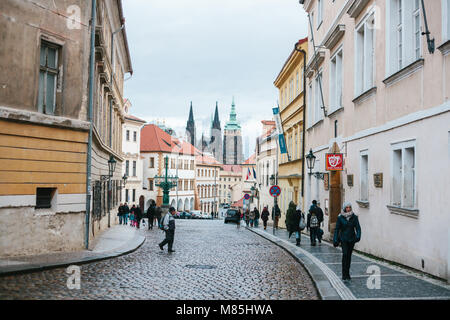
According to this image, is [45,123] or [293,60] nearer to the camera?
[45,123]

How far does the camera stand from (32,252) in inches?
528

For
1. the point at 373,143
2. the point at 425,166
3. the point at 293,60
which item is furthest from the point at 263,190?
the point at 425,166

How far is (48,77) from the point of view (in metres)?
14.4

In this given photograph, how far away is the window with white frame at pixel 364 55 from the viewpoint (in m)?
15.4

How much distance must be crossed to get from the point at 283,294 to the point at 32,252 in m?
7.68

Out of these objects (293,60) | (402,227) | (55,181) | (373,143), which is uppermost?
(293,60)

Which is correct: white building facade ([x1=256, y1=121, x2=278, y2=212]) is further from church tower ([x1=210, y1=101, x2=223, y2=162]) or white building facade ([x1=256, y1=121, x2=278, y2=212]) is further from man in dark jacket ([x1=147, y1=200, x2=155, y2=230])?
church tower ([x1=210, y1=101, x2=223, y2=162])

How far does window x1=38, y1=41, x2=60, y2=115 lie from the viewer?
46.3ft

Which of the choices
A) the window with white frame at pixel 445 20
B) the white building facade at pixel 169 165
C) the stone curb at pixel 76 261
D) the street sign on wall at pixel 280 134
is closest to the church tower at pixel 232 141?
the white building facade at pixel 169 165

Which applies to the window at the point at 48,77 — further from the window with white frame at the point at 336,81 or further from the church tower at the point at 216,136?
the church tower at the point at 216,136

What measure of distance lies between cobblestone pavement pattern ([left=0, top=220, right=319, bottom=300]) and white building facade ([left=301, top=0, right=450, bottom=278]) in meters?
2.73

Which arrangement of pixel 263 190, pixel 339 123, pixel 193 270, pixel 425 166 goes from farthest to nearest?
1. pixel 263 190
2. pixel 339 123
3. pixel 193 270
4. pixel 425 166

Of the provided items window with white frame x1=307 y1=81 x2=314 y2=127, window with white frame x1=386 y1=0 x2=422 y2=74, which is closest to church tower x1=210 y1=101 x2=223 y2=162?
window with white frame x1=307 y1=81 x2=314 y2=127

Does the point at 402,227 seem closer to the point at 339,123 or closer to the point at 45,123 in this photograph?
the point at 339,123
